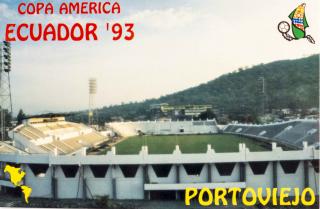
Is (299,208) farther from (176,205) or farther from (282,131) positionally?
(282,131)

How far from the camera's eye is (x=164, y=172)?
12.4 metres

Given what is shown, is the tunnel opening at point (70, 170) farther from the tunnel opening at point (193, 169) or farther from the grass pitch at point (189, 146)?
the grass pitch at point (189, 146)

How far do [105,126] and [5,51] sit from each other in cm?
1693

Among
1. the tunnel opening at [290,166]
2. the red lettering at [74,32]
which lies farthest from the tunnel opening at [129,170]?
the tunnel opening at [290,166]

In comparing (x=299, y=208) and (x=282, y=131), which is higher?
(x=282, y=131)

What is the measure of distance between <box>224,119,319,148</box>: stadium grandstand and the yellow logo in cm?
1120

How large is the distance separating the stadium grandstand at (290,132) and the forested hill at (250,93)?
551 centimetres

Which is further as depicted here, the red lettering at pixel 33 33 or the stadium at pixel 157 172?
the stadium at pixel 157 172

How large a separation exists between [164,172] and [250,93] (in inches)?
1298

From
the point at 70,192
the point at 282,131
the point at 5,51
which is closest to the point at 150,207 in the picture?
the point at 70,192

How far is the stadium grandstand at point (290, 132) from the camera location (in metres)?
16.0

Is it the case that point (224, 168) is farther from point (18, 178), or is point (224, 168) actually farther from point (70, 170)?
point (18, 178)

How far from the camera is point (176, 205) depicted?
37.2ft

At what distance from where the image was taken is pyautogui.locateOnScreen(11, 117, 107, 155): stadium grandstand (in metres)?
15.6
